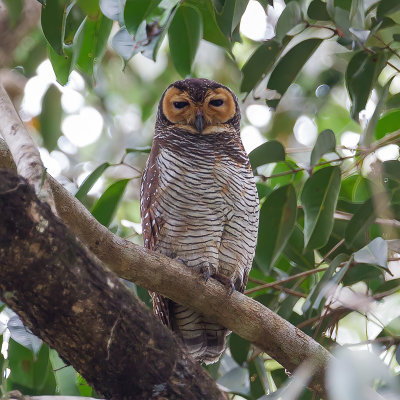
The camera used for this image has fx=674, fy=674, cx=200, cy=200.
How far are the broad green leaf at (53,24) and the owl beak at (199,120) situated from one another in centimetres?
100

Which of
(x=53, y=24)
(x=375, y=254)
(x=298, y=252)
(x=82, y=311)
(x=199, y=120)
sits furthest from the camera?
(x=199, y=120)

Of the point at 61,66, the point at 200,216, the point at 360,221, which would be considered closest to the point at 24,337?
the point at 200,216

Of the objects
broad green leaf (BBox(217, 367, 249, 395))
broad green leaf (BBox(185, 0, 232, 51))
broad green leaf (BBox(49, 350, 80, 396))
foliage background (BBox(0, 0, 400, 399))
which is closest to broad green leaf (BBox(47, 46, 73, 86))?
foliage background (BBox(0, 0, 400, 399))

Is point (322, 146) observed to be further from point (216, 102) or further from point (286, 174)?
point (216, 102)

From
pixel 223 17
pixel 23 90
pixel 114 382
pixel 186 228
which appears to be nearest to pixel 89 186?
pixel 186 228

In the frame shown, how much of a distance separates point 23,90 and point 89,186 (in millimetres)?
2877

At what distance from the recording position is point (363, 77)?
2.45 meters

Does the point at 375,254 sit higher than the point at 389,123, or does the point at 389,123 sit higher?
the point at 389,123

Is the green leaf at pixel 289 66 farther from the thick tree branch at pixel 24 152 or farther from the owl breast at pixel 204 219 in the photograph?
the thick tree branch at pixel 24 152

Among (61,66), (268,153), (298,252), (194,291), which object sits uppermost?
(61,66)

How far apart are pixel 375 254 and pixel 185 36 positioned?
3.72 ft

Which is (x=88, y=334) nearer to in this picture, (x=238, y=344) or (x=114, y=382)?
(x=114, y=382)

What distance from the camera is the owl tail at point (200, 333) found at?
290 cm

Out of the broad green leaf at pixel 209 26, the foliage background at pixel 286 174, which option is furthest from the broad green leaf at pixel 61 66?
the broad green leaf at pixel 209 26
